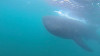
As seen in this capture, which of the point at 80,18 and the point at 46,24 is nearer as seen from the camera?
the point at 46,24

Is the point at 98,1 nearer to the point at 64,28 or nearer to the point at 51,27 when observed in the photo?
the point at 64,28

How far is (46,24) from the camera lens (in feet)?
29.1

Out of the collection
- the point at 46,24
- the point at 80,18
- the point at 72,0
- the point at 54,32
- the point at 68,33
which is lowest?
the point at 80,18

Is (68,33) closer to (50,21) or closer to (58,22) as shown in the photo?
(58,22)

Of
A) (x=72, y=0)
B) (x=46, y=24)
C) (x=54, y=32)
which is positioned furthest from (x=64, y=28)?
(x=72, y=0)

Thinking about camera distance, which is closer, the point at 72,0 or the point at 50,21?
the point at 50,21

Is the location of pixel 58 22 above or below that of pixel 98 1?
below

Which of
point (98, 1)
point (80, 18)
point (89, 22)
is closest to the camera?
point (98, 1)

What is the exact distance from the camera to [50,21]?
9.07m

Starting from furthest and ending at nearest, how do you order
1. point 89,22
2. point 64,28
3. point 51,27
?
1. point 89,22
2. point 64,28
3. point 51,27

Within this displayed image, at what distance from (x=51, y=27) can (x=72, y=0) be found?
15.8 feet

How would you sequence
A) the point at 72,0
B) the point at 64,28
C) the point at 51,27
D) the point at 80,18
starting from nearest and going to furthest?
the point at 51,27
the point at 64,28
the point at 72,0
the point at 80,18

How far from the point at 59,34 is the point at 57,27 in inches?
29.2

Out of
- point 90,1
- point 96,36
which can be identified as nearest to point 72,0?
point 90,1
